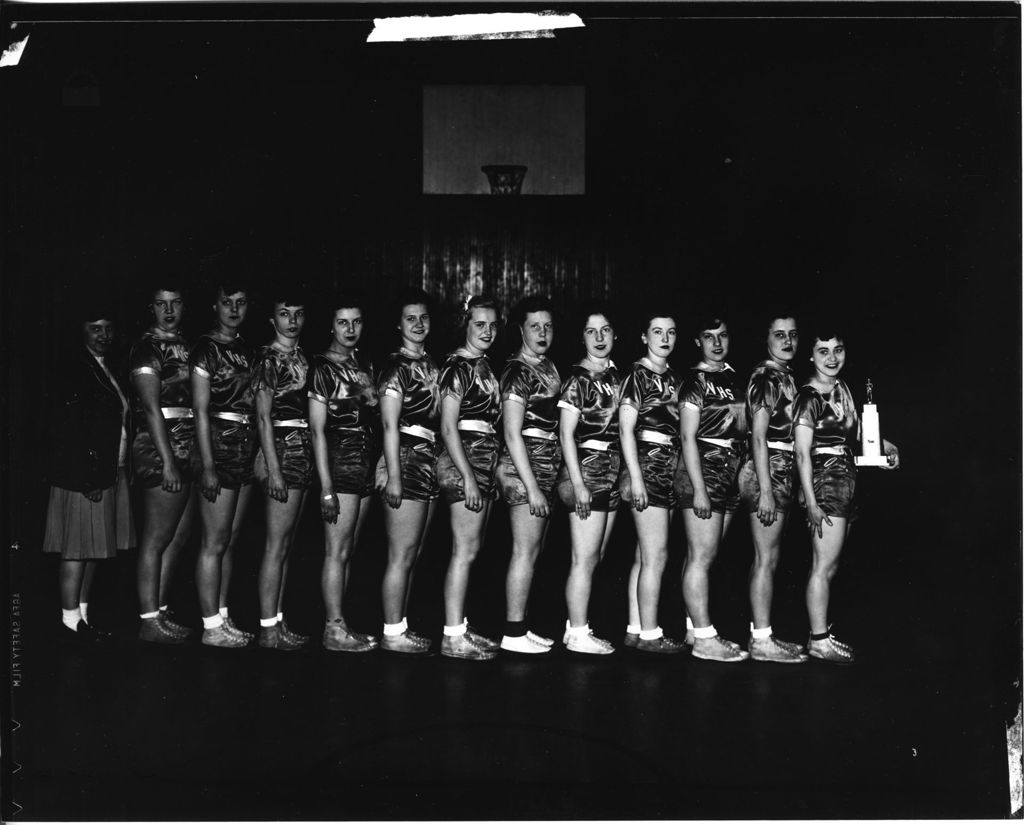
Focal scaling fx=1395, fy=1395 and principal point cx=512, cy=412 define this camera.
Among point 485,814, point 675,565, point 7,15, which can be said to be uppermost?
point 7,15

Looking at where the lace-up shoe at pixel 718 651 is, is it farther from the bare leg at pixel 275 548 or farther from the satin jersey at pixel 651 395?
the bare leg at pixel 275 548

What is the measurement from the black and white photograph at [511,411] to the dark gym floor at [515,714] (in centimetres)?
1

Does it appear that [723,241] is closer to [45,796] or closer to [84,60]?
[84,60]

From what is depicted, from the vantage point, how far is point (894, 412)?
4.56 metres

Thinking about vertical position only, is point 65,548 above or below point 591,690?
above

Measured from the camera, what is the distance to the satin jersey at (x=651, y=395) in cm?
462

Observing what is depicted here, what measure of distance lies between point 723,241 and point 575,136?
59cm

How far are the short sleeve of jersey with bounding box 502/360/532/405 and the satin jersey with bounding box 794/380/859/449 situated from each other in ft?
2.95

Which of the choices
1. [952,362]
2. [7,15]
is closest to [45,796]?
[7,15]

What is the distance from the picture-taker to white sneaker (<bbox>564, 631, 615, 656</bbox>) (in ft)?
15.0

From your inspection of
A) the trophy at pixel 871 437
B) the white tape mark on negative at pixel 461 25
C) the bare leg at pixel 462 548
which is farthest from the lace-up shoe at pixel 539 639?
the white tape mark on negative at pixel 461 25

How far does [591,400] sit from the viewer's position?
4.59 m

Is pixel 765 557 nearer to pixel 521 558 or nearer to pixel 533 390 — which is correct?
pixel 521 558

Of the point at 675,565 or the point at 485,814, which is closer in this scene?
the point at 485,814
